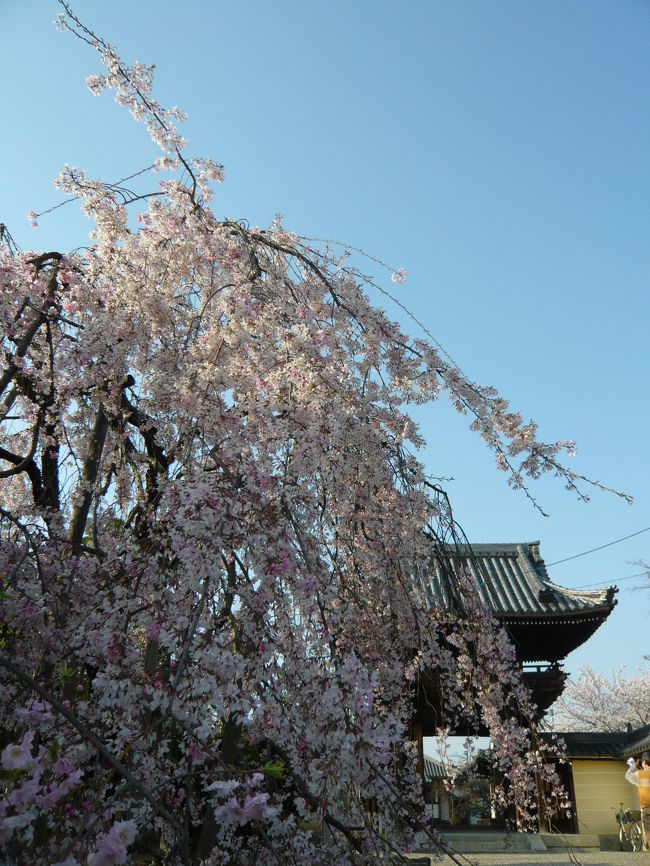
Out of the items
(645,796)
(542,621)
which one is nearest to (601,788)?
(645,796)

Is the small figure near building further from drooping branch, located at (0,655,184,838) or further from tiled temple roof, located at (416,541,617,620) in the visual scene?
drooping branch, located at (0,655,184,838)

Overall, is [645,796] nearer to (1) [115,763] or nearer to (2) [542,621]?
(2) [542,621]

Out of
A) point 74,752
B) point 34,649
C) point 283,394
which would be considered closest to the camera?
point 74,752

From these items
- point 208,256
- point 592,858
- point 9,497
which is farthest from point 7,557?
point 592,858

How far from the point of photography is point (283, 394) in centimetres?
344

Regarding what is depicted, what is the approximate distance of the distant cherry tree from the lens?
2.12 metres

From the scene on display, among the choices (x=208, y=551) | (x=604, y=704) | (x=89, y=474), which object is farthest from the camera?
(x=604, y=704)

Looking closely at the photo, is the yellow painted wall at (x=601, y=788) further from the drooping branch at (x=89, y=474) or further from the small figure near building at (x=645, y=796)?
the drooping branch at (x=89, y=474)

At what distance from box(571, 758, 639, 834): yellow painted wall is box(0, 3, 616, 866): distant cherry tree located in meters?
8.95

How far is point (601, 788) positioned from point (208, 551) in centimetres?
1410

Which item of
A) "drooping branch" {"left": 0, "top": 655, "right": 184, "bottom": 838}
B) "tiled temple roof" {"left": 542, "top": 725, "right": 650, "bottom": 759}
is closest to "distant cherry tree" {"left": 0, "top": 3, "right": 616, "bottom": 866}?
"drooping branch" {"left": 0, "top": 655, "right": 184, "bottom": 838}

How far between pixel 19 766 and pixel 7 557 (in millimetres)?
1849

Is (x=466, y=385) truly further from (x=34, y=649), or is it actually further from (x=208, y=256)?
(x=34, y=649)

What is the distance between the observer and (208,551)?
2279 mm
